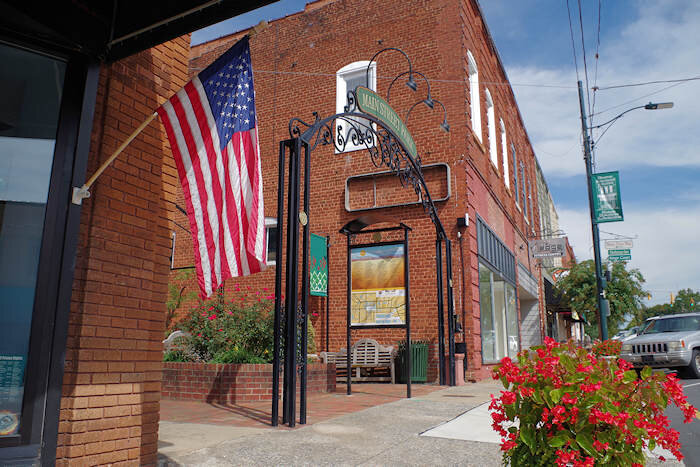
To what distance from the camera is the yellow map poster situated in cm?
1290

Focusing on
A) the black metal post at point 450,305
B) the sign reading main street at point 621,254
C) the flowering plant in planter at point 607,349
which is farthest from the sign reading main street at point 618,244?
the flowering plant in planter at point 607,349

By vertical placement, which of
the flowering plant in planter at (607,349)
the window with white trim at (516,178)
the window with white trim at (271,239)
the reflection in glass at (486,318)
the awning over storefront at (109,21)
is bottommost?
the flowering plant in planter at (607,349)

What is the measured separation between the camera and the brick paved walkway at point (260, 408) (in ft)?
20.8

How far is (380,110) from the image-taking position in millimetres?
9008

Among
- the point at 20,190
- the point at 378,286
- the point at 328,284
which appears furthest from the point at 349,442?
the point at 328,284

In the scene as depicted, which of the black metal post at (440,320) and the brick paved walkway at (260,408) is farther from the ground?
the black metal post at (440,320)

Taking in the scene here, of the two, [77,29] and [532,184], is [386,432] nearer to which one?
[77,29]

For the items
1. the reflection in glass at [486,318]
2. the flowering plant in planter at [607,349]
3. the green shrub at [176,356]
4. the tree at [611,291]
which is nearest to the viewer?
the flowering plant in planter at [607,349]

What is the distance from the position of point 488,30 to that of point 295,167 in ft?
43.6

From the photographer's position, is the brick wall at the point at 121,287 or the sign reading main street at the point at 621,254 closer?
the brick wall at the point at 121,287

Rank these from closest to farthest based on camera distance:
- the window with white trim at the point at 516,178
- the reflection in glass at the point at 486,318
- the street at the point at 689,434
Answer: the street at the point at 689,434 → the reflection in glass at the point at 486,318 → the window with white trim at the point at 516,178

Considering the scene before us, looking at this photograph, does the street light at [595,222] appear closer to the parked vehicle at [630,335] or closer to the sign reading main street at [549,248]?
the parked vehicle at [630,335]

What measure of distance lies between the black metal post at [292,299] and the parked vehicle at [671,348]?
34.5 feet

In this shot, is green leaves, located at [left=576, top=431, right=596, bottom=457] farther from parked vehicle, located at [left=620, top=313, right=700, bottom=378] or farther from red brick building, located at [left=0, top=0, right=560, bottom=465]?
parked vehicle, located at [left=620, top=313, right=700, bottom=378]
